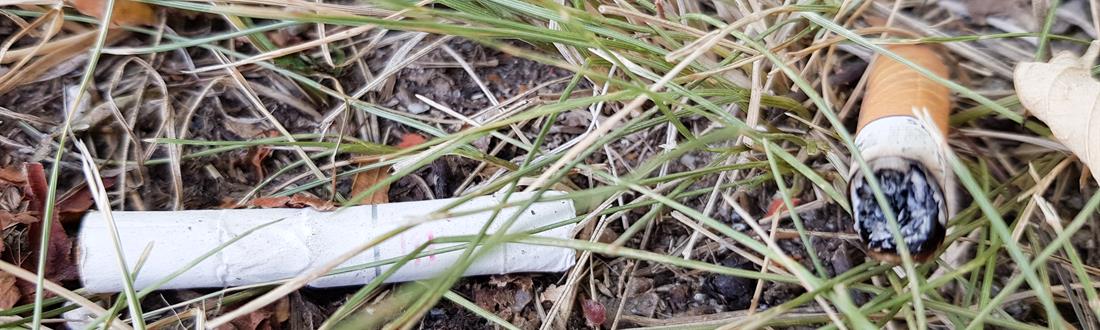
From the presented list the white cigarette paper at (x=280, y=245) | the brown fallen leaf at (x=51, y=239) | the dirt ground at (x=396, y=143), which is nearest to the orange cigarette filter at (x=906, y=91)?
the dirt ground at (x=396, y=143)

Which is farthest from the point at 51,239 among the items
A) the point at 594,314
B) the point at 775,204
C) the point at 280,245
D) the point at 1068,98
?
the point at 1068,98

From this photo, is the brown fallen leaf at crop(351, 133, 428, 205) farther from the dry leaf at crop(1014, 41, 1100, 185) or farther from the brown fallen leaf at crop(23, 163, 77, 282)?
the dry leaf at crop(1014, 41, 1100, 185)

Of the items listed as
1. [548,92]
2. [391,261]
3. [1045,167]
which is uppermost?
[548,92]

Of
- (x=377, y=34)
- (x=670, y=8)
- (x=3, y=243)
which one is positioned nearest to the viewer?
(x=3, y=243)

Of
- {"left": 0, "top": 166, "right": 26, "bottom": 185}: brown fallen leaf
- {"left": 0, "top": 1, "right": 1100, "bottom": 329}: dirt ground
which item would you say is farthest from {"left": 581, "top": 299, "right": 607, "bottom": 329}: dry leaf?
{"left": 0, "top": 166, "right": 26, "bottom": 185}: brown fallen leaf

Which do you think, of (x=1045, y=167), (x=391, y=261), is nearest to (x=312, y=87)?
(x=391, y=261)

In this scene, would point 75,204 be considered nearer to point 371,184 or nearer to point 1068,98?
point 371,184

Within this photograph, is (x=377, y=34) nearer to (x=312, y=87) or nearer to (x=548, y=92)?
(x=312, y=87)
